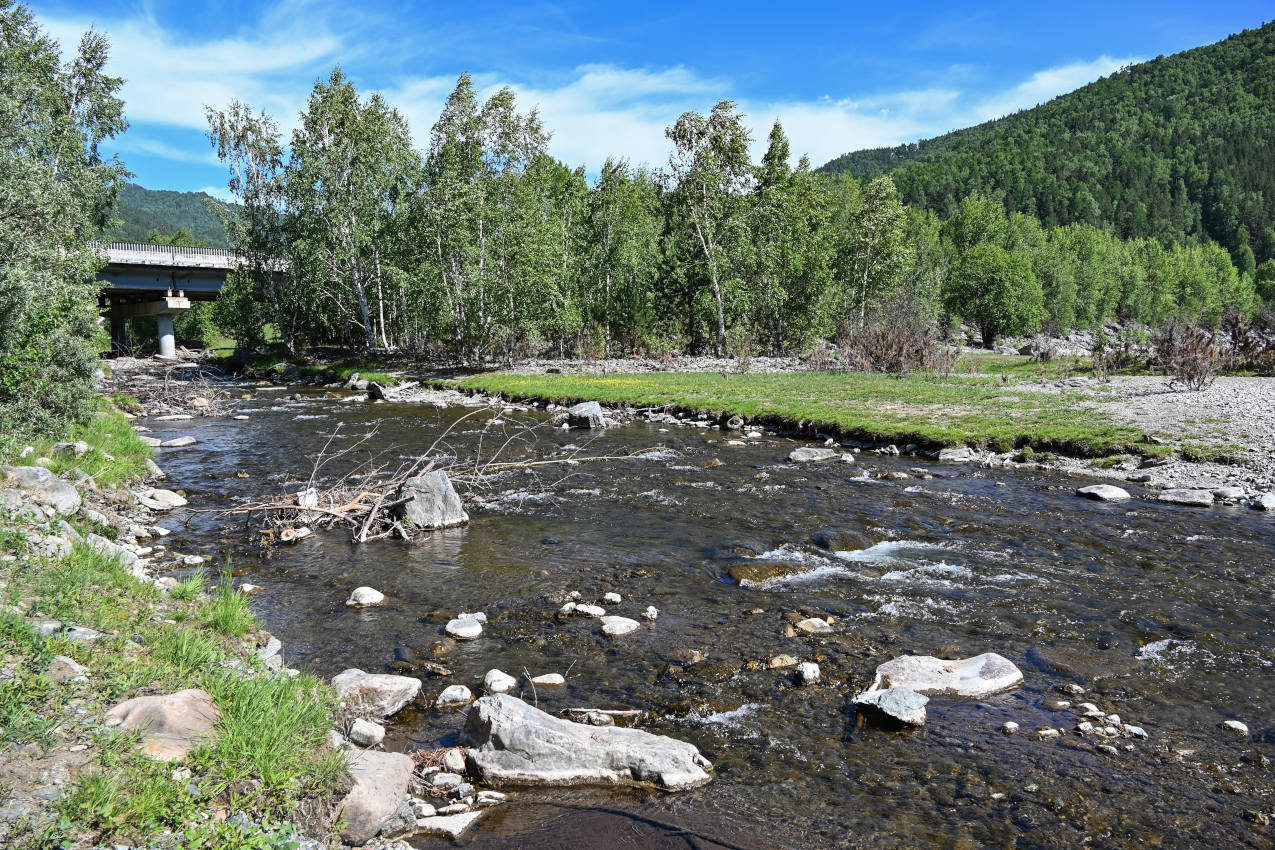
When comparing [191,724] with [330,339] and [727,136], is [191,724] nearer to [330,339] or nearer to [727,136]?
[727,136]

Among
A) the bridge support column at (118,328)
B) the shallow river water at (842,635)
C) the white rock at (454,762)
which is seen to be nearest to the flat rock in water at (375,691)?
the shallow river water at (842,635)

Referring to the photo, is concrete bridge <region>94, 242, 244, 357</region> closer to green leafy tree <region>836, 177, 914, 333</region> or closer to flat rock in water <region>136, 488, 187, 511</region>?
green leafy tree <region>836, 177, 914, 333</region>

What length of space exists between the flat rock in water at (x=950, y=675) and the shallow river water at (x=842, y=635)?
0.61 feet

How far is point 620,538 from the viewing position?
1463cm

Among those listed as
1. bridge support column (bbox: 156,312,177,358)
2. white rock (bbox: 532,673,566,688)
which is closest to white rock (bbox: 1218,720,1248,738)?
white rock (bbox: 532,673,566,688)

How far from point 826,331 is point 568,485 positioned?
42.5 m

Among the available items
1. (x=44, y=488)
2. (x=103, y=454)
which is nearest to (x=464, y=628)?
(x=44, y=488)

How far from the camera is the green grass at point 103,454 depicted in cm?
1500

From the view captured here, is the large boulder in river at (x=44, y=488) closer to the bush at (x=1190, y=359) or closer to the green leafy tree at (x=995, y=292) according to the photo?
the bush at (x=1190, y=359)

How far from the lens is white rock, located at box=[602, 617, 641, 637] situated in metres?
10.1

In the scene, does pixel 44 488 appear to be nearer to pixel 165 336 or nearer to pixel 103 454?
pixel 103 454

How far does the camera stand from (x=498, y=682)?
27.8 feet

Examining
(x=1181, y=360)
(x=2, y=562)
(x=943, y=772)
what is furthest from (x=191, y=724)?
(x=1181, y=360)

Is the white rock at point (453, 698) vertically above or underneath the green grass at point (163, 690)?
underneath
